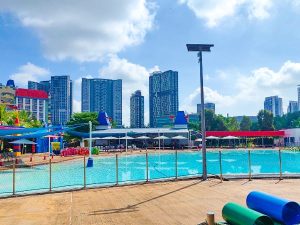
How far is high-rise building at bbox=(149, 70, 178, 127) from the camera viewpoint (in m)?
182

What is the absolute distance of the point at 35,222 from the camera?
29.2 feet

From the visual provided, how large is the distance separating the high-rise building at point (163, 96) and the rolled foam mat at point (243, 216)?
172 meters

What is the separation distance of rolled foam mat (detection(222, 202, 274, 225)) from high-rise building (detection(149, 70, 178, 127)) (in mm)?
171639

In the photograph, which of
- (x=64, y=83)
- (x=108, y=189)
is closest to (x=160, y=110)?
(x=64, y=83)

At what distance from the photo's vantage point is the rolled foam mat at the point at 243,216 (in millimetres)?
6129

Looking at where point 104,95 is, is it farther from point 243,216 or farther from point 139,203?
point 243,216

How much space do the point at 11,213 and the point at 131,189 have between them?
5287mm

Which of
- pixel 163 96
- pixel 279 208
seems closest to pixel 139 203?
pixel 279 208

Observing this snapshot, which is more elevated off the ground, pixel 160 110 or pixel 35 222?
pixel 160 110

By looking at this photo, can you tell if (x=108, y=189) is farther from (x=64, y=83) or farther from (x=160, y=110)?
(x=64, y=83)

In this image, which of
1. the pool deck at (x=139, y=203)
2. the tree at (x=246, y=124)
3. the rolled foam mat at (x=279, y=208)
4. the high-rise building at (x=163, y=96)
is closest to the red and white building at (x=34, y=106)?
the high-rise building at (x=163, y=96)

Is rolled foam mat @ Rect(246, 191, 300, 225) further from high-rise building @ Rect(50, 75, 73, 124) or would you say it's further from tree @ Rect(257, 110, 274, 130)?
high-rise building @ Rect(50, 75, 73, 124)

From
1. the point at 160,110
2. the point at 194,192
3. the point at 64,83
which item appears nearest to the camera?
the point at 194,192

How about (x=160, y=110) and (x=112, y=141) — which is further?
(x=160, y=110)
